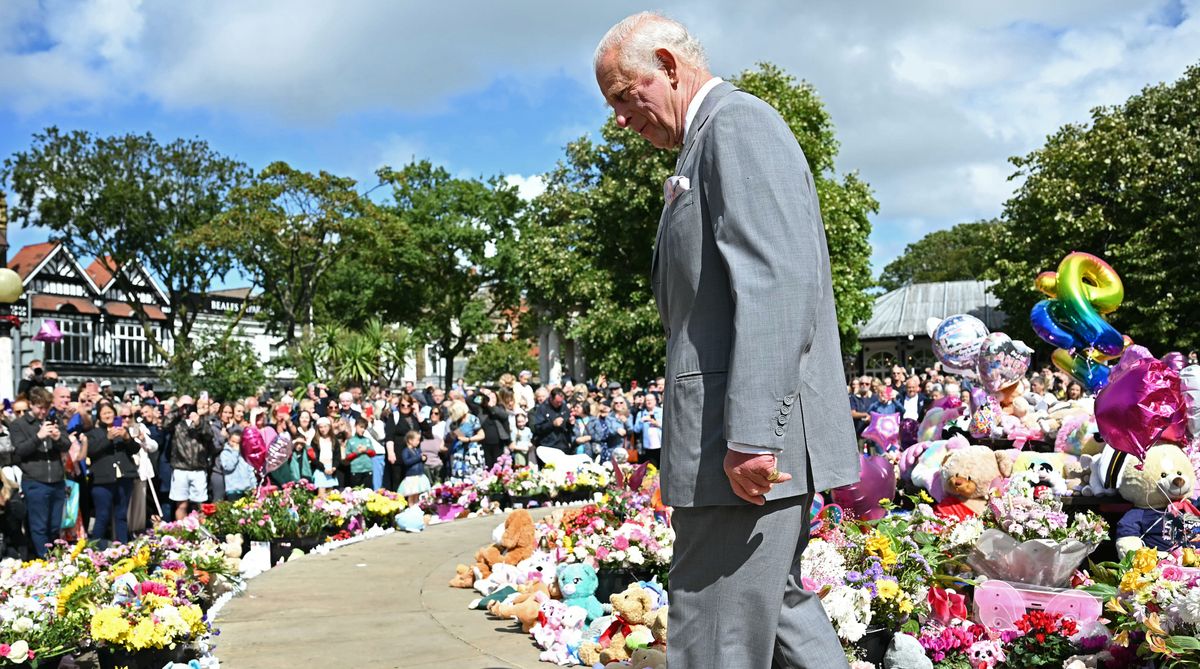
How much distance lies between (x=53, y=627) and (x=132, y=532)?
6.90 metres

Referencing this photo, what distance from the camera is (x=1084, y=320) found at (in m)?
9.65

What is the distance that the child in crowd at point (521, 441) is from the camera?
15241 mm

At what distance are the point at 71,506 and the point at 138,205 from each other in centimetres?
A: 3007

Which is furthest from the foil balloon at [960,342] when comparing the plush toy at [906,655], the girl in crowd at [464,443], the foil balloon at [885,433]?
the girl in crowd at [464,443]

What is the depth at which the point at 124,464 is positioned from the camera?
34.8ft

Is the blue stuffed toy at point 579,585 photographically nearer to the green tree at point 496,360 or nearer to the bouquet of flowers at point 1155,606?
the bouquet of flowers at point 1155,606

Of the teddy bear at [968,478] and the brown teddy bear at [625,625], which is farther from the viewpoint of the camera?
the teddy bear at [968,478]

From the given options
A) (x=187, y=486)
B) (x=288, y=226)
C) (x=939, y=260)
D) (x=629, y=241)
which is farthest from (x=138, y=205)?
(x=939, y=260)

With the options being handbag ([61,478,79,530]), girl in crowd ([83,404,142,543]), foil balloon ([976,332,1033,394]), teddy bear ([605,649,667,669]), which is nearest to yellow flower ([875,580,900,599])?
teddy bear ([605,649,667,669])

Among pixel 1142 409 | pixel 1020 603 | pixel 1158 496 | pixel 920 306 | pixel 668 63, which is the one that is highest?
pixel 920 306

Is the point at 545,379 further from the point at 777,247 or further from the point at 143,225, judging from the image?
the point at 777,247

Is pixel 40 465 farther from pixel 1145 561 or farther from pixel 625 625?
pixel 1145 561

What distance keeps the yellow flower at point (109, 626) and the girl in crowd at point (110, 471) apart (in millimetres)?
6168

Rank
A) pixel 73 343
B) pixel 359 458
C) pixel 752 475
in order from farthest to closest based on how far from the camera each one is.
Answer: pixel 73 343 → pixel 359 458 → pixel 752 475
